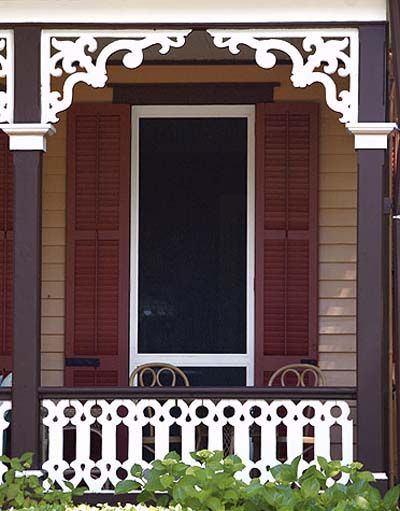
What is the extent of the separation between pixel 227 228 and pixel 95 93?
1.48m

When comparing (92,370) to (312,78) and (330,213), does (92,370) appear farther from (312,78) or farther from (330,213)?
(312,78)

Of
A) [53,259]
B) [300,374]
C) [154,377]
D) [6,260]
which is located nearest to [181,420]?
[154,377]

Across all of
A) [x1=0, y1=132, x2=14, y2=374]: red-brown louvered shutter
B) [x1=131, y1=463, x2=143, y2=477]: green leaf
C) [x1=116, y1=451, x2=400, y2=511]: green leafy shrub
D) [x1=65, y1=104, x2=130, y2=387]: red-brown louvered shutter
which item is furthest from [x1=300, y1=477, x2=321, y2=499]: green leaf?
[x1=0, y1=132, x2=14, y2=374]: red-brown louvered shutter

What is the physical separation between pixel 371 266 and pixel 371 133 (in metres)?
0.79

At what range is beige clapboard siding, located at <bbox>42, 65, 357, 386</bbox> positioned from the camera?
367 inches

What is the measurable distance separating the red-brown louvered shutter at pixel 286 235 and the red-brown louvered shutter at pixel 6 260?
1.92 m

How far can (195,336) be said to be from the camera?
9453 millimetres

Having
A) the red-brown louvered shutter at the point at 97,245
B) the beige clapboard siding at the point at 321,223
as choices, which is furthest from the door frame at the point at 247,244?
the beige clapboard siding at the point at 321,223

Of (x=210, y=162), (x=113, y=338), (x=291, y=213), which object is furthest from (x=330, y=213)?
(x=113, y=338)

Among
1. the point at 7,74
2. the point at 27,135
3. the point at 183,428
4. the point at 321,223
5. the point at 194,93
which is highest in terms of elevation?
the point at 194,93

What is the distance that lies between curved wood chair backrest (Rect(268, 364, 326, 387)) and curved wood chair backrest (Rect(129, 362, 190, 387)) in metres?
0.69

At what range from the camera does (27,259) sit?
7273 millimetres

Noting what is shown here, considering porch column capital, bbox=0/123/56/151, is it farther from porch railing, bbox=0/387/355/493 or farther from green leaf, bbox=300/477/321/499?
green leaf, bbox=300/477/321/499

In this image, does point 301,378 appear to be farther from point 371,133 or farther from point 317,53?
point 317,53
